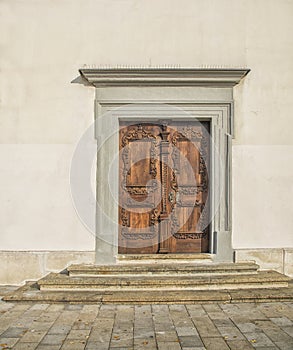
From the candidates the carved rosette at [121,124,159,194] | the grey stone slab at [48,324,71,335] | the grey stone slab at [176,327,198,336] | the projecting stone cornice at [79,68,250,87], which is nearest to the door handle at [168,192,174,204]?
the carved rosette at [121,124,159,194]

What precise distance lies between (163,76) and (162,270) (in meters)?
2.95

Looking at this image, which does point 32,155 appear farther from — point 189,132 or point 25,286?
point 189,132

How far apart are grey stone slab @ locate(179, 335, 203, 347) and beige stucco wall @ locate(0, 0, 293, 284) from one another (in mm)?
2669

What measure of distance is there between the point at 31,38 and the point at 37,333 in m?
4.47

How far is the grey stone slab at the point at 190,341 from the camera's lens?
3.87 meters

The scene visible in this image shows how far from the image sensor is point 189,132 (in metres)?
6.79

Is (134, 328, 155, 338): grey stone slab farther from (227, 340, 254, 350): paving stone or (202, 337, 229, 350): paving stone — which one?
(227, 340, 254, 350): paving stone

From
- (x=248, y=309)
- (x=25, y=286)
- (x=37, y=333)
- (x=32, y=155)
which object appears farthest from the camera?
(x=32, y=155)

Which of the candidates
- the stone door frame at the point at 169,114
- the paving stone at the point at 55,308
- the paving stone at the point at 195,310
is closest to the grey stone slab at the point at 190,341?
the paving stone at the point at 195,310

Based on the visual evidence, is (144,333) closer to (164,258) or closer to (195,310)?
(195,310)

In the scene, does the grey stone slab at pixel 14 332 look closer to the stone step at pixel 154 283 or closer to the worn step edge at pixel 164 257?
the stone step at pixel 154 283

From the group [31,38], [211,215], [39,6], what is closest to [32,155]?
[31,38]

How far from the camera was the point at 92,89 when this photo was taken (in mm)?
6539

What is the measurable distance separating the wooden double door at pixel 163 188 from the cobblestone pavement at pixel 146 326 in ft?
5.52
